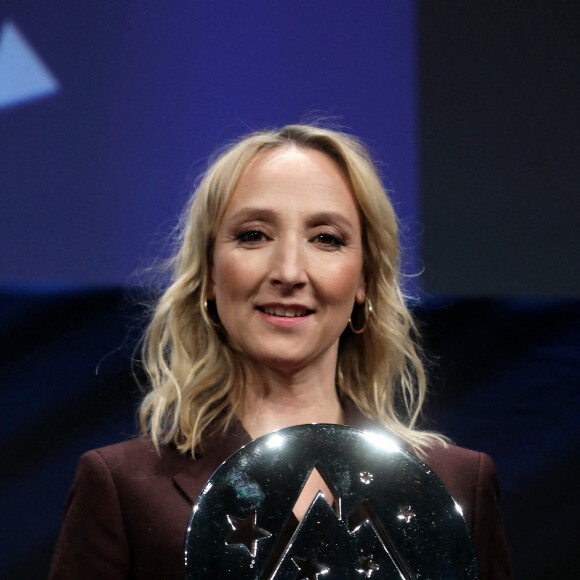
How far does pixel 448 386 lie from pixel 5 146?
3.08 feet

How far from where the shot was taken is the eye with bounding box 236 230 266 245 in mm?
1098

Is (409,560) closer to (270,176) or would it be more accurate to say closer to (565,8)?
(270,176)

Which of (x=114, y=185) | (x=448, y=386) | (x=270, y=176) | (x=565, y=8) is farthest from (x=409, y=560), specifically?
(x=565, y=8)

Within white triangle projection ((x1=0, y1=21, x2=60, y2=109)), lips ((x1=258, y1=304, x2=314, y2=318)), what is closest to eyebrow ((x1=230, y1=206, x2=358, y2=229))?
lips ((x1=258, y1=304, x2=314, y2=318))

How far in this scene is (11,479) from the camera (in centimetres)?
148

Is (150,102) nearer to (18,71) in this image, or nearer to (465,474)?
(18,71)

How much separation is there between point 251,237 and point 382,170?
0.56 meters

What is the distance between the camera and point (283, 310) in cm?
107

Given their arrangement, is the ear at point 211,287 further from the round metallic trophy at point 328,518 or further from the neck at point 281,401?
the round metallic trophy at point 328,518

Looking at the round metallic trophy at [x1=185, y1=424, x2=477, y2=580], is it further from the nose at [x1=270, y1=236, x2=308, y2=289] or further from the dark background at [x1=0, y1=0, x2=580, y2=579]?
Answer: the dark background at [x1=0, y1=0, x2=580, y2=579]

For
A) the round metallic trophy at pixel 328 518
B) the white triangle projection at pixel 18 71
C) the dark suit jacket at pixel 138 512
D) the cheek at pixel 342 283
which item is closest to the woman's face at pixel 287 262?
the cheek at pixel 342 283

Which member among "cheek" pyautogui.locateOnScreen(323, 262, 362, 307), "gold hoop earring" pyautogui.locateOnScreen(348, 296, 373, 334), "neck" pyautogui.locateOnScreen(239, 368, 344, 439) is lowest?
"neck" pyautogui.locateOnScreen(239, 368, 344, 439)

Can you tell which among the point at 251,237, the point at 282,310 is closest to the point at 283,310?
the point at 282,310

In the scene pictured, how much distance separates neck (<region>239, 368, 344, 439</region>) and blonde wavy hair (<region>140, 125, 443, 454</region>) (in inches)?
0.9
